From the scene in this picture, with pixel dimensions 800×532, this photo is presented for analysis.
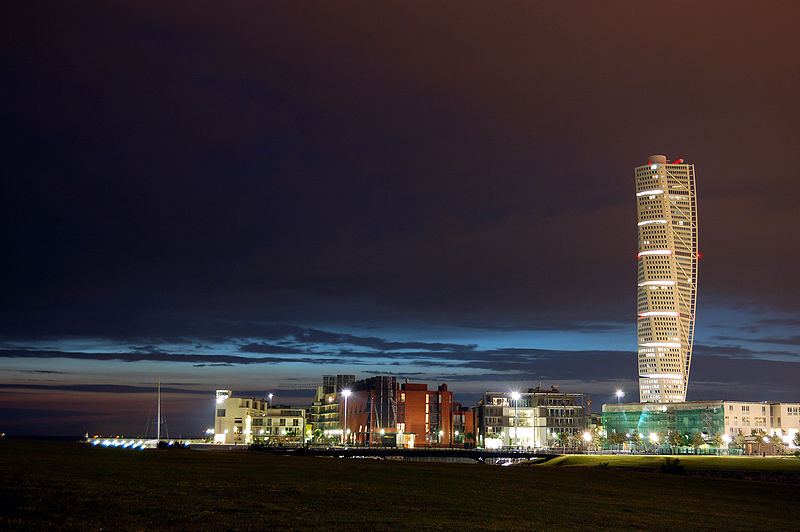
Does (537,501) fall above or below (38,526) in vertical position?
below

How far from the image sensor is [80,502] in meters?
24.6

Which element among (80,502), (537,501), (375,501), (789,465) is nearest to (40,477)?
(80,502)

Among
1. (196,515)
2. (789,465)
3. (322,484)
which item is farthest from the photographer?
(789,465)

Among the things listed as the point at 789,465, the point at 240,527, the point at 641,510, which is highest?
the point at 240,527

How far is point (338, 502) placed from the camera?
97.9ft

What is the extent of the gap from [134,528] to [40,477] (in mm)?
14505

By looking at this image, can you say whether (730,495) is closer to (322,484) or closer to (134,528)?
(322,484)

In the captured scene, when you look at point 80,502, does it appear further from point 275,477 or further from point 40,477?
point 275,477

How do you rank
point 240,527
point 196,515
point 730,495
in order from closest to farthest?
point 240,527 → point 196,515 → point 730,495

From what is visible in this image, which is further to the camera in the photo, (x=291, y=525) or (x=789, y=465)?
(x=789, y=465)

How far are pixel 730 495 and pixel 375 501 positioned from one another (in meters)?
31.4

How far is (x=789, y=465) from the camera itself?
97.4m

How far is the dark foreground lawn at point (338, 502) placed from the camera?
2300cm

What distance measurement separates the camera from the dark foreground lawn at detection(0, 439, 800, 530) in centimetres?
2300
